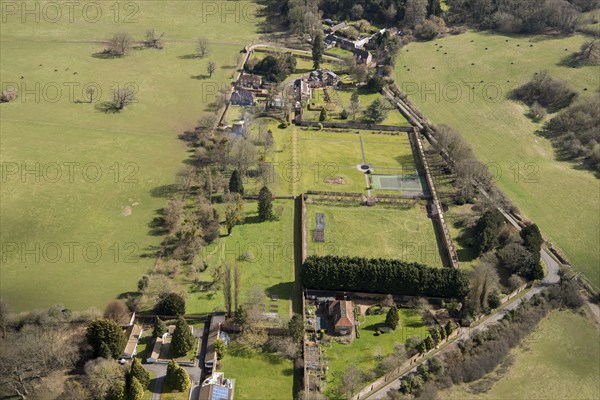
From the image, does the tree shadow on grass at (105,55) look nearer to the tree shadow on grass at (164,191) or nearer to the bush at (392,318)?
the tree shadow on grass at (164,191)

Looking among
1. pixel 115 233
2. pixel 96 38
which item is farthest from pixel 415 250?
pixel 96 38

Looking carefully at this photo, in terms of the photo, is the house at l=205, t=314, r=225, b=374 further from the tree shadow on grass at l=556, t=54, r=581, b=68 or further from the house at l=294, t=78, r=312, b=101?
the tree shadow on grass at l=556, t=54, r=581, b=68

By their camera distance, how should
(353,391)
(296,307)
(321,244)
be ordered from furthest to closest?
(321,244), (296,307), (353,391)

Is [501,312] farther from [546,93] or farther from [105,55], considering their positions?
[105,55]

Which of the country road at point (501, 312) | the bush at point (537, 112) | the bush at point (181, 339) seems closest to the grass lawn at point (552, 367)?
the country road at point (501, 312)

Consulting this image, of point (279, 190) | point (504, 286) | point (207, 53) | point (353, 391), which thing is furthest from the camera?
point (207, 53)

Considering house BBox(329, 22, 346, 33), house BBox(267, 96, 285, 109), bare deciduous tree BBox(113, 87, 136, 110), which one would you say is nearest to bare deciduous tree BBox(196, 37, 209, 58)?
bare deciduous tree BBox(113, 87, 136, 110)

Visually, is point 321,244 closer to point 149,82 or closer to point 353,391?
point 353,391
